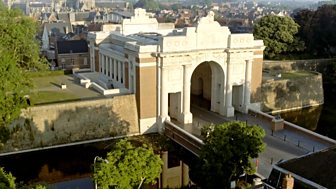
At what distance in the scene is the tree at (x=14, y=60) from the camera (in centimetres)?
2670

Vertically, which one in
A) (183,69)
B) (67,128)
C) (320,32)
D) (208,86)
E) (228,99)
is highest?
(320,32)

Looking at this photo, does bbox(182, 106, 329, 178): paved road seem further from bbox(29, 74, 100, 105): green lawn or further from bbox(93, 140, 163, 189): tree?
bbox(29, 74, 100, 105): green lawn

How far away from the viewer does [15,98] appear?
90.4 feet

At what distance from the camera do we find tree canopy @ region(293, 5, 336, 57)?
200 feet

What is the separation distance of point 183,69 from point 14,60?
1335 cm

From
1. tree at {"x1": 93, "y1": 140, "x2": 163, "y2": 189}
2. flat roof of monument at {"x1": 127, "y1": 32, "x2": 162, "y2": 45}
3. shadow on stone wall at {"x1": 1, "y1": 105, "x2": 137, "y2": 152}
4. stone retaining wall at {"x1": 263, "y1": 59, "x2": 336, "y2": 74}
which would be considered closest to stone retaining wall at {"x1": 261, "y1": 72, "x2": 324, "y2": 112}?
stone retaining wall at {"x1": 263, "y1": 59, "x2": 336, "y2": 74}

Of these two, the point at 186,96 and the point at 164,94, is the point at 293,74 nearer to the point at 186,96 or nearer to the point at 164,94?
the point at 186,96

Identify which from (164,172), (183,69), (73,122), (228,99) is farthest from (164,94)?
(164,172)

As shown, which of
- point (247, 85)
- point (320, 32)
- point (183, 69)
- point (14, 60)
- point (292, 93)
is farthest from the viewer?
point (320, 32)

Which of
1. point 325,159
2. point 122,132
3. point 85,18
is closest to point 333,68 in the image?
point 122,132

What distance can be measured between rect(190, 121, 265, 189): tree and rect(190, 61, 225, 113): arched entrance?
15.4m

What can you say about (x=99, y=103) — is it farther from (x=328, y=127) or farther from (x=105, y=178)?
(x=328, y=127)

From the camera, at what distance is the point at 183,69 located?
3512 centimetres

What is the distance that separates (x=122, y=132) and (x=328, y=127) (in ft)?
64.3
